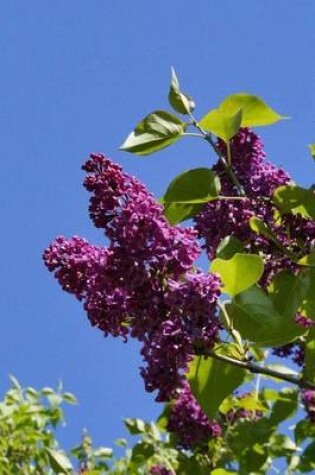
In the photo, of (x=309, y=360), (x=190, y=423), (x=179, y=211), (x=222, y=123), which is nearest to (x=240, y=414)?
(x=190, y=423)

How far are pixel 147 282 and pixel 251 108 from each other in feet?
1.77

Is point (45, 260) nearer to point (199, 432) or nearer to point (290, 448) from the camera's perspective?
point (199, 432)

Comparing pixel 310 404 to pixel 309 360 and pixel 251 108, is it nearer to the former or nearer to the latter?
pixel 309 360

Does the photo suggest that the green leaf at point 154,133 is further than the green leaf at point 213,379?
Yes

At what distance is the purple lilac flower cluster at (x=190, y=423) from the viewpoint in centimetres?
354

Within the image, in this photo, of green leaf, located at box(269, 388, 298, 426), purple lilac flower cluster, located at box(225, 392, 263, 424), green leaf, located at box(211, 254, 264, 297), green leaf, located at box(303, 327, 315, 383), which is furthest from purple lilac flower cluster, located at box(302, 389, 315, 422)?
green leaf, located at box(211, 254, 264, 297)

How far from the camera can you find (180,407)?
3545 mm

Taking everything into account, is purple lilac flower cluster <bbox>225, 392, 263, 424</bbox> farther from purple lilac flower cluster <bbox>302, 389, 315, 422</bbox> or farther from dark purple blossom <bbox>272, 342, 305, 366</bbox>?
dark purple blossom <bbox>272, 342, 305, 366</bbox>

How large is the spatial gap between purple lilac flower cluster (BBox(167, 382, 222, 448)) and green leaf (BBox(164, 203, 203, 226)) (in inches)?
59.7

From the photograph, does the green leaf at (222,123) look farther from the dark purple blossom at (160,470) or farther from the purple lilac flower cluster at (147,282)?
the dark purple blossom at (160,470)

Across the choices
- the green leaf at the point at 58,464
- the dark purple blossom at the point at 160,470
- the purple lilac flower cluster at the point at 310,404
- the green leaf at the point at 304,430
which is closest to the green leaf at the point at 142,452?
the dark purple blossom at the point at 160,470

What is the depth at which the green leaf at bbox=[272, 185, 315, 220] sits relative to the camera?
6.47 feet

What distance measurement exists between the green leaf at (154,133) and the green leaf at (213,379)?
1.76 feet

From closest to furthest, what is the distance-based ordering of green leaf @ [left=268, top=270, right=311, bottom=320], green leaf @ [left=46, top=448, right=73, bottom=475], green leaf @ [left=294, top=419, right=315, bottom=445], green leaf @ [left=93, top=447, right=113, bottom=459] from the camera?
green leaf @ [left=268, top=270, right=311, bottom=320]
green leaf @ [left=294, top=419, right=315, bottom=445]
green leaf @ [left=46, top=448, right=73, bottom=475]
green leaf @ [left=93, top=447, right=113, bottom=459]
